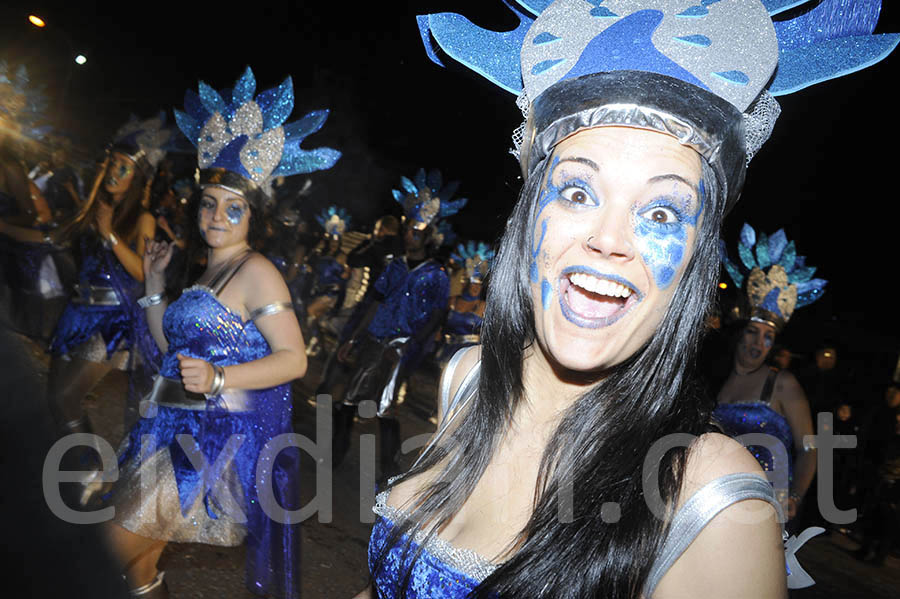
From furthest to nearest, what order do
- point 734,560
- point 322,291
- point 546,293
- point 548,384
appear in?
point 322,291
point 548,384
point 546,293
point 734,560

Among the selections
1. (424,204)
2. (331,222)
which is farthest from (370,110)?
(424,204)

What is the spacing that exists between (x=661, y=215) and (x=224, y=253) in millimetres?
2270

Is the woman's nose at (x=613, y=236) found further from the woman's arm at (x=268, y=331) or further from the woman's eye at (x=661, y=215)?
the woman's arm at (x=268, y=331)

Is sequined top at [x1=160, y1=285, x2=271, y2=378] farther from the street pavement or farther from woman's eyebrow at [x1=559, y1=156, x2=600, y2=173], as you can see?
woman's eyebrow at [x1=559, y1=156, x2=600, y2=173]

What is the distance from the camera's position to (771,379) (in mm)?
A: 4543

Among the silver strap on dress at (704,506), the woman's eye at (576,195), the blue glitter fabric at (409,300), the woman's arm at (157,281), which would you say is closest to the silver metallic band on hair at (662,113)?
the woman's eye at (576,195)

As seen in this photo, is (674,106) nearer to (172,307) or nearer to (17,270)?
(172,307)

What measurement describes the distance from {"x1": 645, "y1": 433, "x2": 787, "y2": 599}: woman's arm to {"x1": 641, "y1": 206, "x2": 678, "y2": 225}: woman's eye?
0.50 meters

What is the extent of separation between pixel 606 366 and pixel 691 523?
0.35m

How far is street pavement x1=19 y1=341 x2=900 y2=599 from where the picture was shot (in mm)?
3576

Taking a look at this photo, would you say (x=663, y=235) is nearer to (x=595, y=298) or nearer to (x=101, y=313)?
(x=595, y=298)

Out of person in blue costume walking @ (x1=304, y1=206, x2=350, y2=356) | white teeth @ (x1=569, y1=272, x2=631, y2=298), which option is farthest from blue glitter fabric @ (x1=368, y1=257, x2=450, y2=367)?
person in blue costume walking @ (x1=304, y1=206, x2=350, y2=356)

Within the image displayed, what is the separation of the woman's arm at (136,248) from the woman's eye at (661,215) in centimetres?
378

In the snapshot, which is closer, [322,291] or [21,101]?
[21,101]
